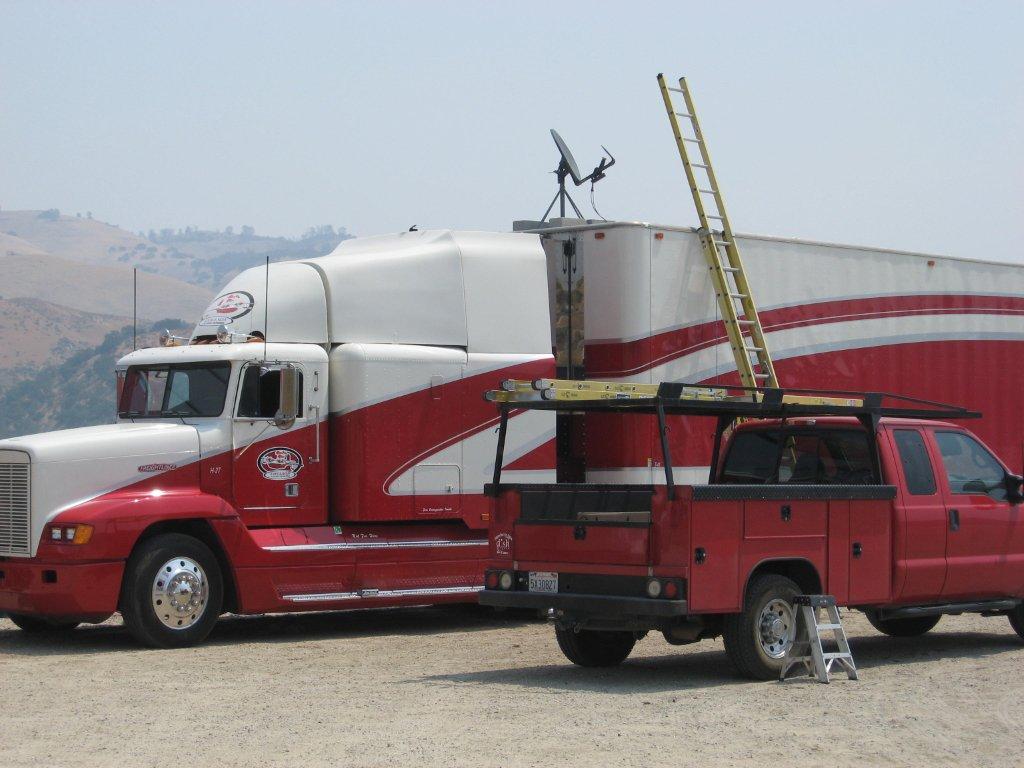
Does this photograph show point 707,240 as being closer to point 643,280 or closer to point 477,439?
point 643,280

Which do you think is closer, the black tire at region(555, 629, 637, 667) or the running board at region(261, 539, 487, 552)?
the black tire at region(555, 629, 637, 667)

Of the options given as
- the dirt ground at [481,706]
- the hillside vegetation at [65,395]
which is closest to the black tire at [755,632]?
the dirt ground at [481,706]

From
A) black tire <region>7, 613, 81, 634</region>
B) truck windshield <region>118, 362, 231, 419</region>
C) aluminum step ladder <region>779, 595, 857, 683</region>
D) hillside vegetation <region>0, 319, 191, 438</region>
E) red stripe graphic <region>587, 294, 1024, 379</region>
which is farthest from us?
hillside vegetation <region>0, 319, 191, 438</region>

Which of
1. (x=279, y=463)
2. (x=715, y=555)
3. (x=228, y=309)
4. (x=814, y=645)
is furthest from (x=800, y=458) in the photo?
(x=228, y=309)

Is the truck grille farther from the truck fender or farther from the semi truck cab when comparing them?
the truck fender

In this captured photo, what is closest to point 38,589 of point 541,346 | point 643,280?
point 541,346

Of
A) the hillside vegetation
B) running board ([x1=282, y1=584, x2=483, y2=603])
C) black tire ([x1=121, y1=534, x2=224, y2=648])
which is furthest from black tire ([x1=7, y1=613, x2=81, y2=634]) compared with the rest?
the hillside vegetation

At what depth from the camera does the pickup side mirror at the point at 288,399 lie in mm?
13805

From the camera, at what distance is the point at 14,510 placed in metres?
13.0

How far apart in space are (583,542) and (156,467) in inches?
175

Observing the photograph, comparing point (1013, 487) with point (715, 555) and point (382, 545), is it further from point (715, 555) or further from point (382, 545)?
point (382, 545)

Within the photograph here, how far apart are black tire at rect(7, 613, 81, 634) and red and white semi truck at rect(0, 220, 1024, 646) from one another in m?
0.03

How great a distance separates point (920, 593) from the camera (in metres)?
11.9

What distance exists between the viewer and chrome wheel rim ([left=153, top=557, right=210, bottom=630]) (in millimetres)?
13023
